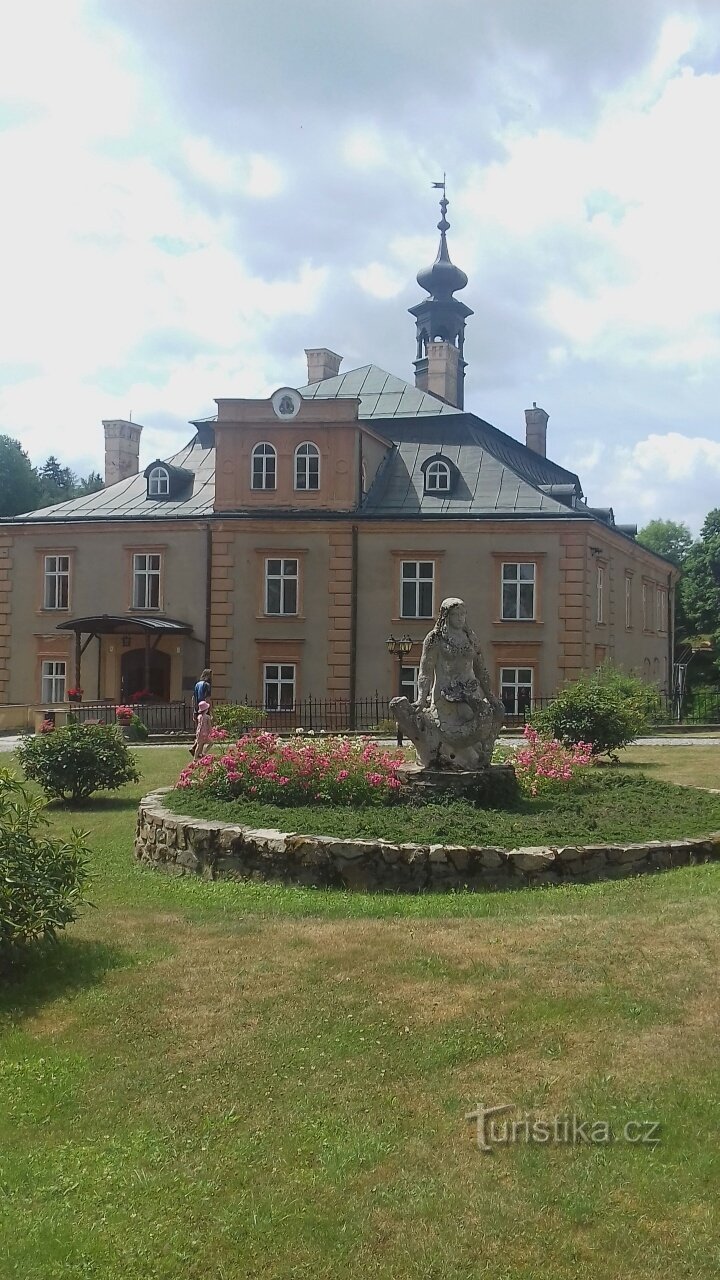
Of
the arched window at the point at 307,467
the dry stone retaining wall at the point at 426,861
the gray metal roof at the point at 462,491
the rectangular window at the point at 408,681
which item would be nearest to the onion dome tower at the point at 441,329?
the gray metal roof at the point at 462,491

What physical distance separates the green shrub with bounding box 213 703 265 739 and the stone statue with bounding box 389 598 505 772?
515 inches

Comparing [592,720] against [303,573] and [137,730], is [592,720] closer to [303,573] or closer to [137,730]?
[137,730]

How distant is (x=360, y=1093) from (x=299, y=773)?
6767mm

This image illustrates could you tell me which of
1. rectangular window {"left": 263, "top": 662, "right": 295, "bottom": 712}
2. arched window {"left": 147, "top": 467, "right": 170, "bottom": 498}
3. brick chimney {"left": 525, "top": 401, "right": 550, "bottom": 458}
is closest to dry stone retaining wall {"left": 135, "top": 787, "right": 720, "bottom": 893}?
rectangular window {"left": 263, "top": 662, "right": 295, "bottom": 712}

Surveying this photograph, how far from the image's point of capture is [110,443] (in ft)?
129

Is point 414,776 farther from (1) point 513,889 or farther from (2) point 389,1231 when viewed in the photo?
(2) point 389,1231

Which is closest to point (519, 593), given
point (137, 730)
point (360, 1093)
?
point (137, 730)

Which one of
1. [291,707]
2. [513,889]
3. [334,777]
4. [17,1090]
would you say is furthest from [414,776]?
[291,707]

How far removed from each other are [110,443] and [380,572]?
13942 mm

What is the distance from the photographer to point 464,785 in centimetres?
1175

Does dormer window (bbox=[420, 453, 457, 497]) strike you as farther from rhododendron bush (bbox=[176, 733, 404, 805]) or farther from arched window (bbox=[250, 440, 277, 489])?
rhododendron bush (bbox=[176, 733, 404, 805])

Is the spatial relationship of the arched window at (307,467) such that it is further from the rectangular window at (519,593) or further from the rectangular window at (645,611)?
the rectangular window at (645,611)
